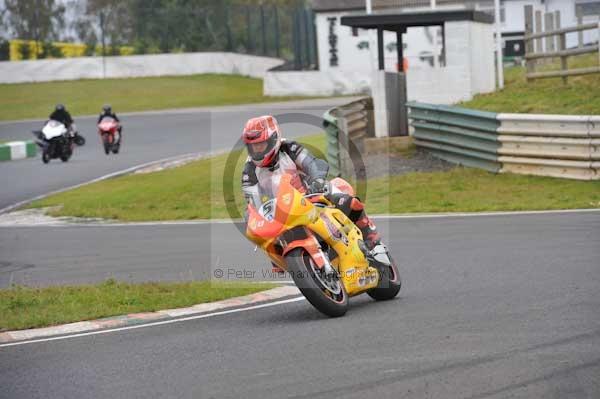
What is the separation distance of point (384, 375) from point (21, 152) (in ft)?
92.0

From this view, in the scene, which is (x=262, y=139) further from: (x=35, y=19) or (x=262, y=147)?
(x=35, y=19)

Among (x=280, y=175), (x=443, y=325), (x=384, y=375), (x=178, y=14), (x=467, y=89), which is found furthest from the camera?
(x=178, y=14)

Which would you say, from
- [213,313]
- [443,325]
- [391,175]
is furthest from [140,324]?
[391,175]

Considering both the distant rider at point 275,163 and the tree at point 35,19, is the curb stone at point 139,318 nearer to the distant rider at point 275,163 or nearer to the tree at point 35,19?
the distant rider at point 275,163

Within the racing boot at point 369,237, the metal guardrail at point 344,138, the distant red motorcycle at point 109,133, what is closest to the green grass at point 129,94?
the distant red motorcycle at point 109,133

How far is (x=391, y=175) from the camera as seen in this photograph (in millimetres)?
20453

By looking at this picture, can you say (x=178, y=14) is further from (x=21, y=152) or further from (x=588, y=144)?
(x=588, y=144)

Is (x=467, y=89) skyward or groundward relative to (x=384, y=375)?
skyward

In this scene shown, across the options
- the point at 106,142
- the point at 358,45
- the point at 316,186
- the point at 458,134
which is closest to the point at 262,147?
the point at 316,186

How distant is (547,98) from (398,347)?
1550cm

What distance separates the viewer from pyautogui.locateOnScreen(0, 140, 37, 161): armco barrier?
32631 millimetres

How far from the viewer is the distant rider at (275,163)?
9.13 m

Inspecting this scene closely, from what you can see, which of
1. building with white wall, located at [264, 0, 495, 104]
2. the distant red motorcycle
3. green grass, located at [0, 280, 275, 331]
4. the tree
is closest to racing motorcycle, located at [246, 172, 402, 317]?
green grass, located at [0, 280, 275, 331]

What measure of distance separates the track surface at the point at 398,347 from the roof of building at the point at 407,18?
39.1 ft
